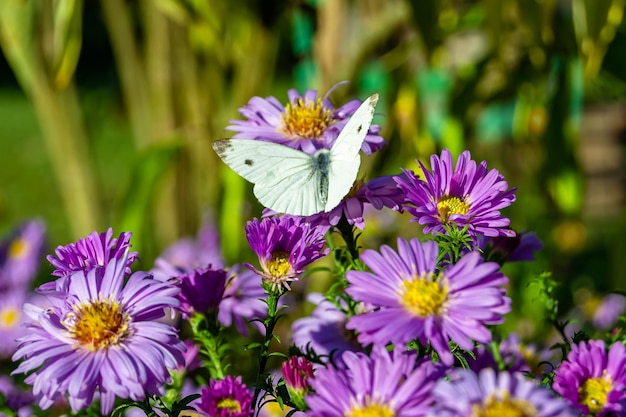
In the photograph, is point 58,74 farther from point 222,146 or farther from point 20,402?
point 222,146

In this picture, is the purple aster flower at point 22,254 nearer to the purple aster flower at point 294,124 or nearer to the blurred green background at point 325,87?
the blurred green background at point 325,87

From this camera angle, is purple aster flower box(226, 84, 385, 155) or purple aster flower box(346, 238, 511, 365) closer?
purple aster flower box(346, 238, 511, 365)

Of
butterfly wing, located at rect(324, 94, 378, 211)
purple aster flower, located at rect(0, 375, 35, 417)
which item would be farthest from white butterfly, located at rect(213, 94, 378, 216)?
purple aster flower, located at rect(0, 375, 35, 417)

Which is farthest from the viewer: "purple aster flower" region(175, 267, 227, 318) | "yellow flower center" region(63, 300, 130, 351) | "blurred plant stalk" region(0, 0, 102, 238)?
"blurred plant stalk" region(0, 0, 102, 238)

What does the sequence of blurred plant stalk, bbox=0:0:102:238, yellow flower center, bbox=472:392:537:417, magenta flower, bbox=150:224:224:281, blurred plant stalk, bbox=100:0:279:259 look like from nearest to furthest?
1. yellow flower center, bbox=472:392:537:417
2. blurred plant stalk, bbox=0:0:102:238
3. magenta flower, bbox=150:224:224:281
4. blurred plant stalk, bbox=100:0:279:259

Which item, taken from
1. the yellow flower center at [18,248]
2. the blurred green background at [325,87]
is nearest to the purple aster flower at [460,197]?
the blurred green background at [325,87]

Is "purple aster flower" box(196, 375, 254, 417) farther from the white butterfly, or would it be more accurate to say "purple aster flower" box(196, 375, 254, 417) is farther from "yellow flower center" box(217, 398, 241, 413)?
the white butterfly

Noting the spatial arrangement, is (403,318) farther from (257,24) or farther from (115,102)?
(115,102)

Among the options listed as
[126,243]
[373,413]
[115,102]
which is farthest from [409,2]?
[115,102]
